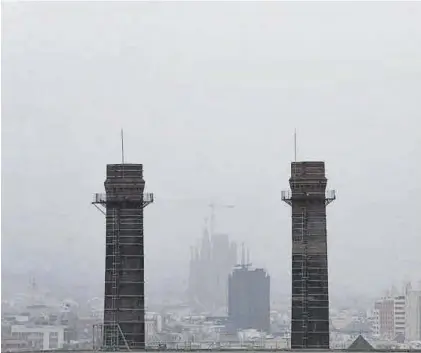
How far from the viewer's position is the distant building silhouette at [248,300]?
507 feet

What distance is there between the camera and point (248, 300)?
15725 centimetres

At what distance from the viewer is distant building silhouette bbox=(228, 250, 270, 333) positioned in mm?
154462

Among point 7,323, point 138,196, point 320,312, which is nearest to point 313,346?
point 320,312

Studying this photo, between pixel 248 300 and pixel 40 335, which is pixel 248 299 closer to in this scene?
pixel 248 300

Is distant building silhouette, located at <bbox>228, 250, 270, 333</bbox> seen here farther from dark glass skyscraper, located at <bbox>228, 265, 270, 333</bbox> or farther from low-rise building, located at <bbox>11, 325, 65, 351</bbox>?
low-rise building, located at <bbox>11, 325, 65, 351</bbox>

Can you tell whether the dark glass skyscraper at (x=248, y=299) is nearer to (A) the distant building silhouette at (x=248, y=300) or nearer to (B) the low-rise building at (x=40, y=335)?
(A) the distant building silhouette at (x=248, y=300)

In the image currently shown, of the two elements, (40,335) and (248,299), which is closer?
(40,335)

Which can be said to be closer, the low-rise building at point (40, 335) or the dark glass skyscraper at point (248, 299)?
the low-rise building at point (40, 335)

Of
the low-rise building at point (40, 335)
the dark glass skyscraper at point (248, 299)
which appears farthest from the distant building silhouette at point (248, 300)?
the low-rise building at point (40, 335)

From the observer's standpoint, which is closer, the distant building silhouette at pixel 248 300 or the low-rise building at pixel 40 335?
the low-rise building at pixel 40 335

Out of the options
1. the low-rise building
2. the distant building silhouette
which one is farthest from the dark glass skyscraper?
the low-rise building

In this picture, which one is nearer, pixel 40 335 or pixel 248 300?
pixel 40 335

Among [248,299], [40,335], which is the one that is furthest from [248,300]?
[40,335]

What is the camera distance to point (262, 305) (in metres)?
161
